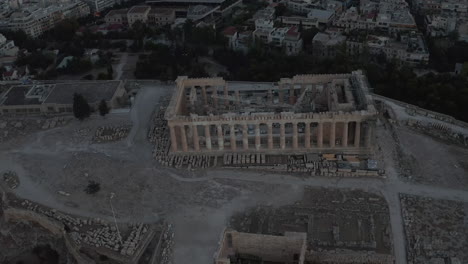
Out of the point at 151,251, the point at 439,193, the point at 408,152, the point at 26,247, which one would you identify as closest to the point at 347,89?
the point at 408,152

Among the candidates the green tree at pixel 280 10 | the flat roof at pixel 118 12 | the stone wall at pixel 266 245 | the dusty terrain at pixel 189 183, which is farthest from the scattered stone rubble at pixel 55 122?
the green tree at pixel 280 10

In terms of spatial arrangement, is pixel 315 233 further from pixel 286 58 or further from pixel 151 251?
pixel 286 58

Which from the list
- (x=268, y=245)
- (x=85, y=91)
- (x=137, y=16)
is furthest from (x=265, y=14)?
(x=268, y=245)

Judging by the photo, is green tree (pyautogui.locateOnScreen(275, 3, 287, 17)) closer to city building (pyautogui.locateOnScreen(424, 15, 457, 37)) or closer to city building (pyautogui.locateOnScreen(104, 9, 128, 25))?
city building (pyautogui.locateOnScreen(424, 15, 457, 37))

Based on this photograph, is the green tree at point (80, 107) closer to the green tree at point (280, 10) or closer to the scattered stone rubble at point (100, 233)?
the scattered stone rubble at point (100, 233)

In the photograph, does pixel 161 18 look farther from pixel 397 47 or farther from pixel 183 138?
pixel 183 138
